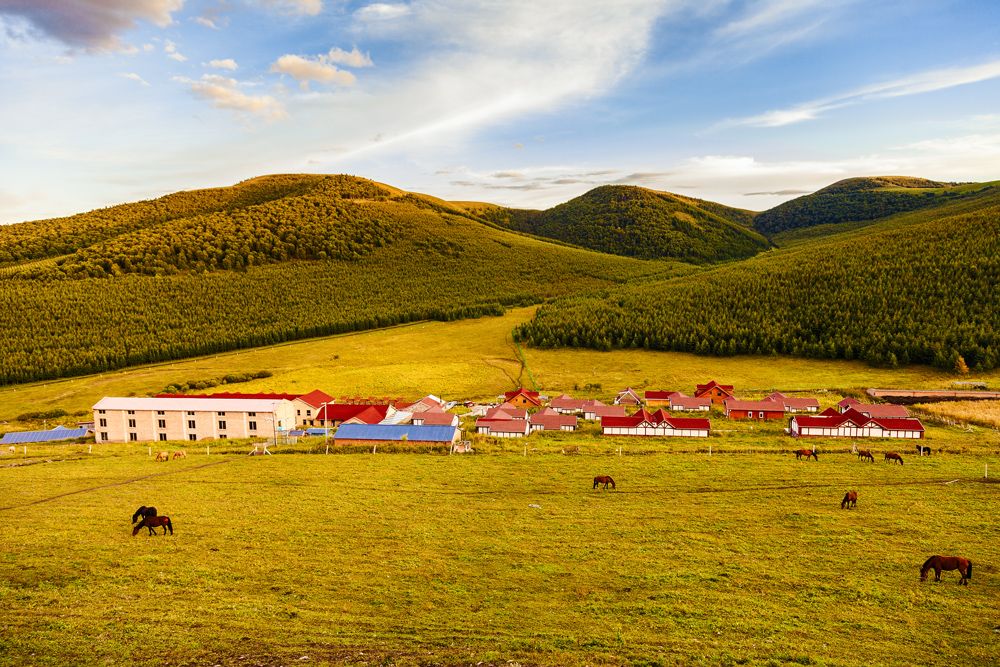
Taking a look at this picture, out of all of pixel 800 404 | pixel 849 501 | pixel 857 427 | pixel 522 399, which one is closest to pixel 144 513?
pixel 849 501

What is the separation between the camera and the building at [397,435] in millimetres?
52188

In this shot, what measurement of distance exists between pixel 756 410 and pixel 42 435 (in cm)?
8525

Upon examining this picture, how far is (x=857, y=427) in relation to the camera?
194 feet

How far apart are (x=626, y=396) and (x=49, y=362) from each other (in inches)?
4579

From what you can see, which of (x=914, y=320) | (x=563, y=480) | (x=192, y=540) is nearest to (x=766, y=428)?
(x=563, y=480)

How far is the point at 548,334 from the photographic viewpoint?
409 feet

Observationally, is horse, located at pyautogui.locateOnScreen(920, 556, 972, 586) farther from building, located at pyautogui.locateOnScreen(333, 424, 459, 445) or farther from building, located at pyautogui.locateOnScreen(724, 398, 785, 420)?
building, located at pyautogui.locateOnScreen(724, 398, 785, 420)

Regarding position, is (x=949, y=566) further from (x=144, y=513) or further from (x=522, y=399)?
(x=522, y=399)

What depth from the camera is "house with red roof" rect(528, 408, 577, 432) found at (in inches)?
2598

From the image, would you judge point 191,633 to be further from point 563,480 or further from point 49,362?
A: point 49,362

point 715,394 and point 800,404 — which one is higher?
point 715,394

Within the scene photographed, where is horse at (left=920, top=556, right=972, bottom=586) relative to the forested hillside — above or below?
below

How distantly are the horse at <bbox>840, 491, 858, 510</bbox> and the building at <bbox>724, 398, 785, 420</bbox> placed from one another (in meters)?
40.8

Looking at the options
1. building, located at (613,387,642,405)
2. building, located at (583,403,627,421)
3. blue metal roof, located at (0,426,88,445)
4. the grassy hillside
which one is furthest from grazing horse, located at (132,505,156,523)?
the grassy hillside
